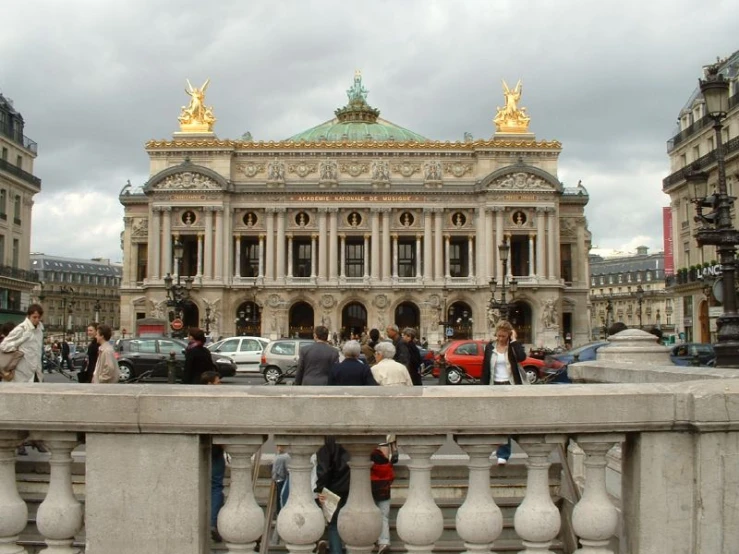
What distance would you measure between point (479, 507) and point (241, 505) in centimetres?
115

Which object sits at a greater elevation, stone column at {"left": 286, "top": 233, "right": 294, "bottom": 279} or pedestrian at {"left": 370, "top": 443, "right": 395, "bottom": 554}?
stone column at {"left": 286, "top": 233, "right": 294, "bottom": 279}

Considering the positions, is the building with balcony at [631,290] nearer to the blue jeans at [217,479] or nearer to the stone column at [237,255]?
the stone column at [237,255]

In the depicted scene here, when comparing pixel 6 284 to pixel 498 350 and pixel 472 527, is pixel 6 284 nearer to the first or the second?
pixel 498 350

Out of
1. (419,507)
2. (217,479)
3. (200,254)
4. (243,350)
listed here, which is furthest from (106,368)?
(200,254)

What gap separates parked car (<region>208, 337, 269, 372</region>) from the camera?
3403 centimetres

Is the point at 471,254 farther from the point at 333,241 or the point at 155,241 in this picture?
the point at 155,241

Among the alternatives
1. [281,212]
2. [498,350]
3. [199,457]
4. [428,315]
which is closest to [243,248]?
[281,212]

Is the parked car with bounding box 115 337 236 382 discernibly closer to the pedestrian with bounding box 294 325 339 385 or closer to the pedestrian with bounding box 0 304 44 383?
Result: the pedestrian with bounding box 0 304 44 383

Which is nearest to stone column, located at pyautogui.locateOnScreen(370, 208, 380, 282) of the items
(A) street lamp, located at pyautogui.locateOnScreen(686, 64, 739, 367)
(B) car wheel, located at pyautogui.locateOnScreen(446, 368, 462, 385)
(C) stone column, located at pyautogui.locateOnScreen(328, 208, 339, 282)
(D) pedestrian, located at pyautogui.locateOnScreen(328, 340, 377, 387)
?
(C) stone column, located at pyautogui.locateOnScreen(328, 208, 339, 282)

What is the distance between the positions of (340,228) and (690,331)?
2930 centimetres

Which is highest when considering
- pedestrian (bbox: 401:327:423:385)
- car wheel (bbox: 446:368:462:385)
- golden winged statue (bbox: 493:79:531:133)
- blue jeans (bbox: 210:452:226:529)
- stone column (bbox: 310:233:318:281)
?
golden winged statue (bbox: 493:79:531:133)

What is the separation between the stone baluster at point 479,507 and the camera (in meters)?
4.06

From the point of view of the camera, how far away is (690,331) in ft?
185

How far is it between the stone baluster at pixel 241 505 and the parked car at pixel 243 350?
97.7 ft
